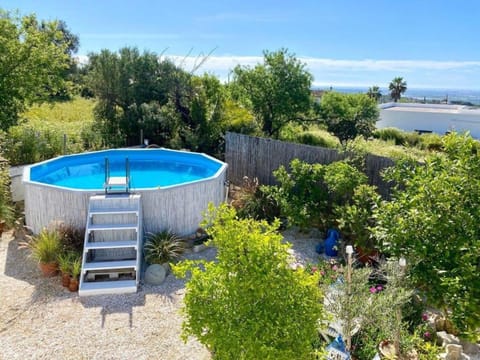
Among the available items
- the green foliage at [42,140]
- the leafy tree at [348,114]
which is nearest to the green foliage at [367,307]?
the green foliage at [42,140]

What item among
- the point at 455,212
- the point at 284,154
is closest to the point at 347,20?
the point at 284,154

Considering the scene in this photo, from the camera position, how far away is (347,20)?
2003 centimetres

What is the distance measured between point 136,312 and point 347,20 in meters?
19.4

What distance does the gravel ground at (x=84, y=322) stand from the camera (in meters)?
5.52

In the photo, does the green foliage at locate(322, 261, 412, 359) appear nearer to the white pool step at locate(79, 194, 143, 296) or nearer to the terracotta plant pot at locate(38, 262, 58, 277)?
the white pool step at locate(79, 194, 143, 296)

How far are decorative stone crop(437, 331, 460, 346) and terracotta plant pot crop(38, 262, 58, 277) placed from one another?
727 centimetres

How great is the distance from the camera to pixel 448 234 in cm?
481

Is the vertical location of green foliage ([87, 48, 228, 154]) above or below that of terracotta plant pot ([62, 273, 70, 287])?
above

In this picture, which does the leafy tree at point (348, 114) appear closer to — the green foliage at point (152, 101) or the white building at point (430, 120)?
the green foliage at point (152, 101)

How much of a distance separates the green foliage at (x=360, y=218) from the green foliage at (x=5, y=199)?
27.8 feet

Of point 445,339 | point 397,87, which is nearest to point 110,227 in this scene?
point 445,339

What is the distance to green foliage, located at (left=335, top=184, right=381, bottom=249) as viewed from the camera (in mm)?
8039

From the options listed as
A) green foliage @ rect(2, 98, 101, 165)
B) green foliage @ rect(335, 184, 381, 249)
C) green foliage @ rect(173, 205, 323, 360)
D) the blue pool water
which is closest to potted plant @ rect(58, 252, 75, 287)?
the blue pool water

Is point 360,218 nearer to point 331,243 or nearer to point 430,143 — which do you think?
point 331,243
